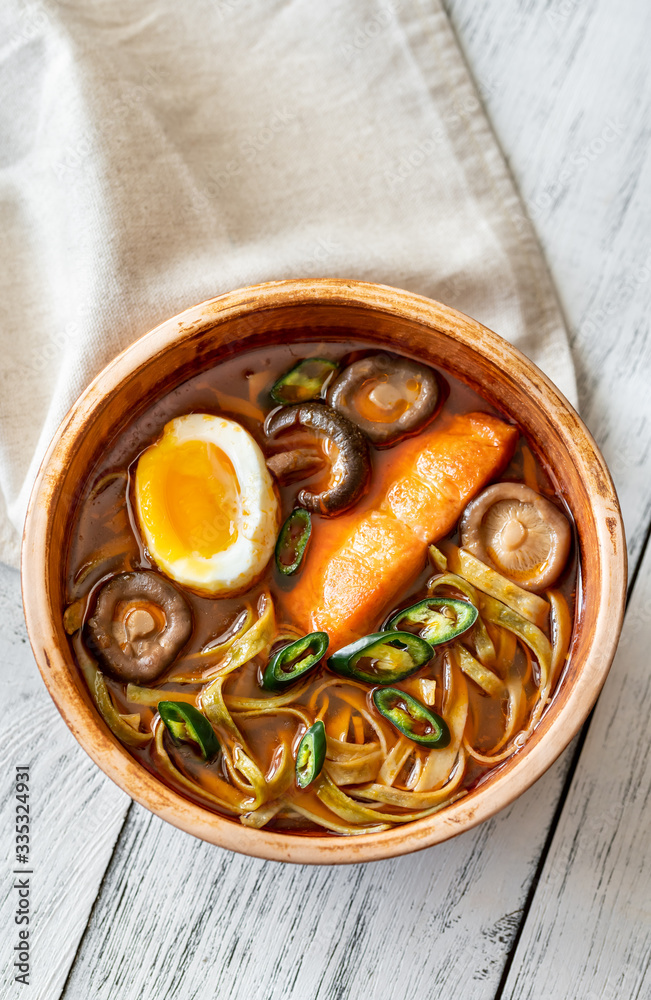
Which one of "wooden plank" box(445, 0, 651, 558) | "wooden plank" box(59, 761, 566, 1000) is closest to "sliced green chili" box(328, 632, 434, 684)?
"wooden plank" box(59, 761, 566, 1000)

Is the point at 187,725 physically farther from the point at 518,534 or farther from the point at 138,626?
the point at 518,534

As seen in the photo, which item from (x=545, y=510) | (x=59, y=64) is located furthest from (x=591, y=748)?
(x=59, y=64)

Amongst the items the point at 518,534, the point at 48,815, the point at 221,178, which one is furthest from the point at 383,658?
the point at 221,178

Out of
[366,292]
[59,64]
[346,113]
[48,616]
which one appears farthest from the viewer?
[346,113]

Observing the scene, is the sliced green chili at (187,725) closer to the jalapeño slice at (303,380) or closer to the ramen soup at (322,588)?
the ramen soup at (322,588)

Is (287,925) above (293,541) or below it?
below

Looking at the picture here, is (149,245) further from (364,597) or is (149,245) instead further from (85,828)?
(85,828)
